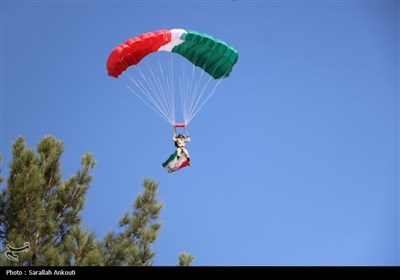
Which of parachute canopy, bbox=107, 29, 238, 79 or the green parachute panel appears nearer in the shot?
parachute canopy, bbox=107, 29, 238, 79

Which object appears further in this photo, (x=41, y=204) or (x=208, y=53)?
(x=208, y=53)

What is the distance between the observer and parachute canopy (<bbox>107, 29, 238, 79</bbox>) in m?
14.5

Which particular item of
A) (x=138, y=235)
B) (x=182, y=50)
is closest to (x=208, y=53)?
(x=182, y=50)

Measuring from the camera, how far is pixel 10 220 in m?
9.09

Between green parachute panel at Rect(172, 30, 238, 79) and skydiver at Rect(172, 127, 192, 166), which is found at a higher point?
green parachute panel at Rect(172, 30, 238, 79)

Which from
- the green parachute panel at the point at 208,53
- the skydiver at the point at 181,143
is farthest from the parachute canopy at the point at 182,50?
the skydiver at the point at 181,143

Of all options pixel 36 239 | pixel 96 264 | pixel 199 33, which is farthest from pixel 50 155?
pixel 199 33

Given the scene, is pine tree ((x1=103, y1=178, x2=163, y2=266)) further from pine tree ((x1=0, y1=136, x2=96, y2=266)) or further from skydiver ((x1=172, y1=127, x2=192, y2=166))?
skydiver ((x1=172, y1=127, x2=192, y2=166))

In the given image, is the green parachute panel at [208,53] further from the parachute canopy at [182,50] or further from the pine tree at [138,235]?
the pine tree at [138,235]

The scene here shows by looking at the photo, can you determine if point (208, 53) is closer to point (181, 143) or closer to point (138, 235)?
point (181, 143)

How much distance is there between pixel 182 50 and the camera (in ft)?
51.5

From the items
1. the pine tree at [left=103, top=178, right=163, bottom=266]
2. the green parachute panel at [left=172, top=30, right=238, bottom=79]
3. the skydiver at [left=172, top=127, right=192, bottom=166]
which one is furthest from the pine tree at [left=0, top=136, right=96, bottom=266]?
the green parachute panel at [left=172, top=30, right=238, bottom=79]
